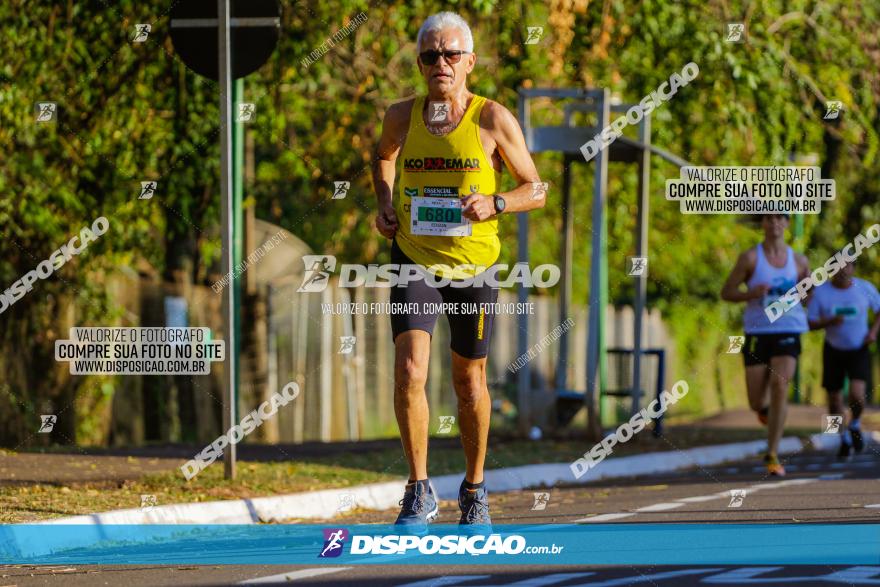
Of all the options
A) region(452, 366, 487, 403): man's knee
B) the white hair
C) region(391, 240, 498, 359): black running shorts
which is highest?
the white hair

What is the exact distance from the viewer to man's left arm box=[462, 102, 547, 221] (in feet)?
25.1

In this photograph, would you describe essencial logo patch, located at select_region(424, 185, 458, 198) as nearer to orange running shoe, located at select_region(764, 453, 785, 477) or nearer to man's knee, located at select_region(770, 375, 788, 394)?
man's knee, located at select_region(770, 375, 788, 394)

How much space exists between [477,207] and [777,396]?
5951 millimetres

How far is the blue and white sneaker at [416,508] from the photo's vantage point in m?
7.58

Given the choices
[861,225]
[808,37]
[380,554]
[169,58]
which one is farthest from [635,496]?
[861,225]

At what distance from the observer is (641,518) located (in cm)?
895

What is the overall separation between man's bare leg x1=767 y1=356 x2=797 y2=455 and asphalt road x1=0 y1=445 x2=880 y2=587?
0.32 meters

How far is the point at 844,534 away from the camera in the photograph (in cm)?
792
